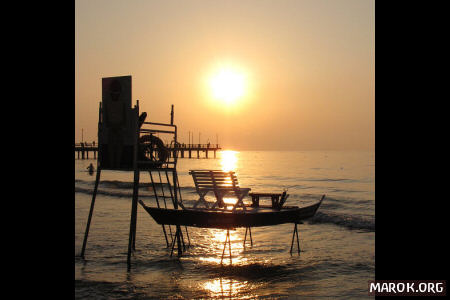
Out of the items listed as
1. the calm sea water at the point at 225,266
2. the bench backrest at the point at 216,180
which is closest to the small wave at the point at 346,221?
the calm sea water at the point at 225,266

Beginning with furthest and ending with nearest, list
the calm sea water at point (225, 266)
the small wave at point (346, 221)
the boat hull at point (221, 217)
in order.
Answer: the small wave at point (346, 221) → the boat hull at point (221, 217) → the calm sea water at point (225, 266)

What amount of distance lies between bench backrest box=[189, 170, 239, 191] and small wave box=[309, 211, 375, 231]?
11184 millimetres

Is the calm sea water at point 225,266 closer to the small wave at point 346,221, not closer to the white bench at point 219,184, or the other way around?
the white bench at point 219,184

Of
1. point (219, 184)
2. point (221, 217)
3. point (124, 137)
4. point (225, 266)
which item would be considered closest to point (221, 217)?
point (221, 217)

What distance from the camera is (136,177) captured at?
1073 cm

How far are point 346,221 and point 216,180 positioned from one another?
12766 millimetres

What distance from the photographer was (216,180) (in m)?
11.1

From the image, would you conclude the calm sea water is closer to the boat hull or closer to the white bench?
the boat hull

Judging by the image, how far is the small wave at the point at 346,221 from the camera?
20819 millimetres

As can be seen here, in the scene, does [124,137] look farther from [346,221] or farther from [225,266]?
[346,221]

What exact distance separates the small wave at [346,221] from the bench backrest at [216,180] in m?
→ 11.2
